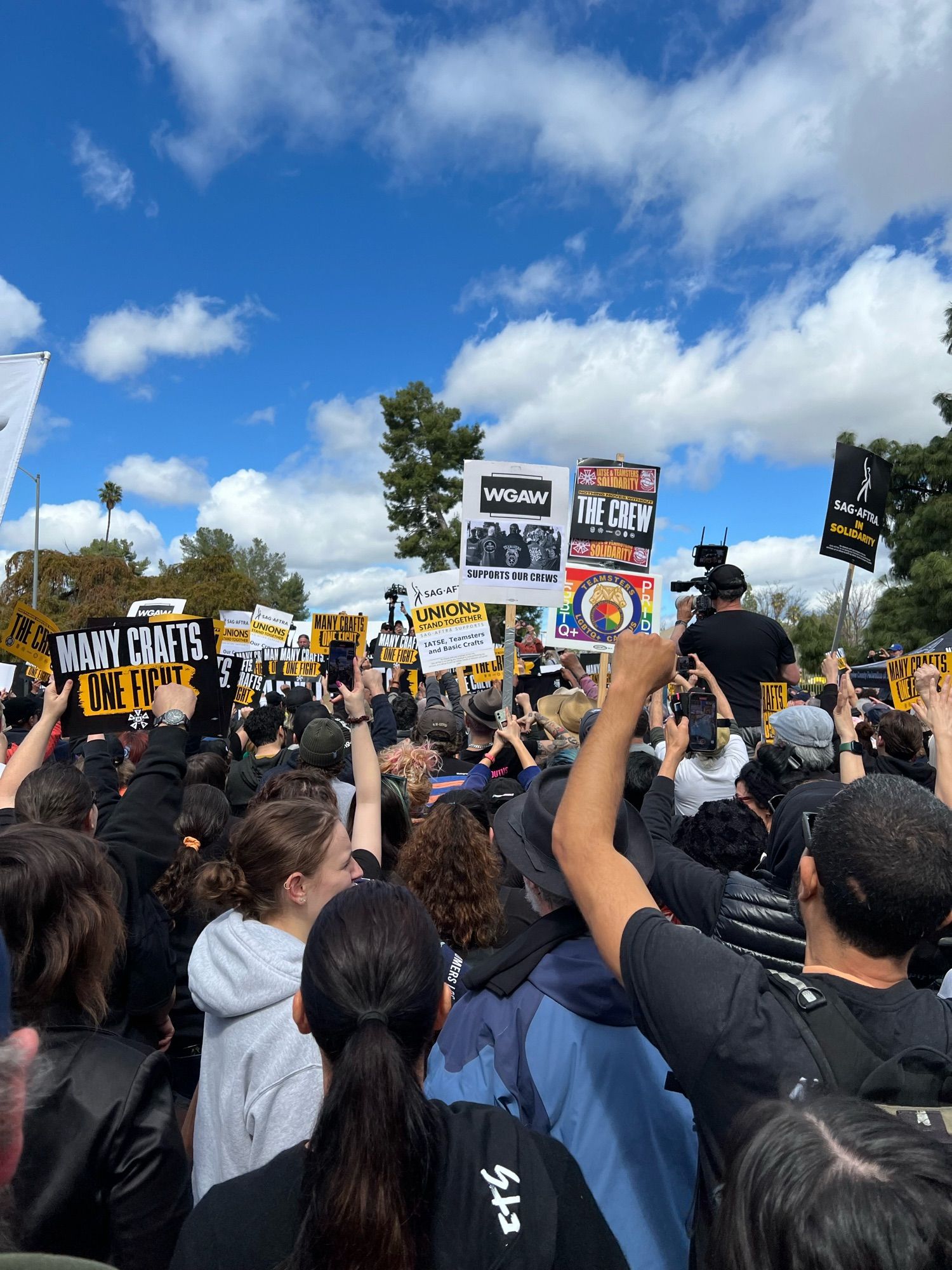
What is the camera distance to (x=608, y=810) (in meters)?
1.79

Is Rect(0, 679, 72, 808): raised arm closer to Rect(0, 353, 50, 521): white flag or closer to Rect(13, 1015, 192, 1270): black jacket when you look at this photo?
Rect(0, 353, 50, 521): white flag

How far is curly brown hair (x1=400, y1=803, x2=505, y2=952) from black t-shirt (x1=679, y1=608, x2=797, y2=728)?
2.95 meters

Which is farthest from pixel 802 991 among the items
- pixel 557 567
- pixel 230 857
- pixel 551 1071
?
pixel 557 567

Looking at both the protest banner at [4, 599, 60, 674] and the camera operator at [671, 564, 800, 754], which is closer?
the protest banner at [4, 599, 60, 674]

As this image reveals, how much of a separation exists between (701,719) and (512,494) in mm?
3028

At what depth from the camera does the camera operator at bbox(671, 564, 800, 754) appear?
5484mm

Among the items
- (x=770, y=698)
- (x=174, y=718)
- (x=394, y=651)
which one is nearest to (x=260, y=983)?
(x=174, y=718)

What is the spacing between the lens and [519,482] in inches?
269

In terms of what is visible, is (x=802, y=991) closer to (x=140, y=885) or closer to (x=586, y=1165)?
(x=586, y=1165)

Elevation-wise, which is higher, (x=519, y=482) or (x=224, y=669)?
(x=519, y=482)

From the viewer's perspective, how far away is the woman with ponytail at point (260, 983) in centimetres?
206

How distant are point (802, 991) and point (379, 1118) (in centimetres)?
74

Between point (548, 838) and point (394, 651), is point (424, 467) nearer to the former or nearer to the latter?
point (394, 651)

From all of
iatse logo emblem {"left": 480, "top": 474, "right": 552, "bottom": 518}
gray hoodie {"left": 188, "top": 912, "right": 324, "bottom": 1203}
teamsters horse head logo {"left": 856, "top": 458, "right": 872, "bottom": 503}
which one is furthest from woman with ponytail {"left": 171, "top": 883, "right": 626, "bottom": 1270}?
teamsters horse head logo {"left": 856, "top": 458, "right": 872, "bottom": 503}
